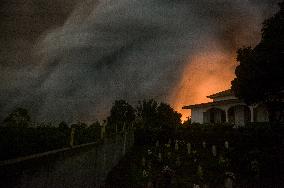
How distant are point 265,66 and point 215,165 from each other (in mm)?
9012

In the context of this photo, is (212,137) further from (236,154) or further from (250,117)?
(250,117)

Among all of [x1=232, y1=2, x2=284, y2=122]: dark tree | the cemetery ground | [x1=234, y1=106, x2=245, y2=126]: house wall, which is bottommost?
the cemetery ground

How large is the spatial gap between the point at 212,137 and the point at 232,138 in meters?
2.47

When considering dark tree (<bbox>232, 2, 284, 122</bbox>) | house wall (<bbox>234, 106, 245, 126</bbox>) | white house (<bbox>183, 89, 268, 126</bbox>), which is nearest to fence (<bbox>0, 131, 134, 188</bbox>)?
dark tree (<bbox>232, 2, 284, 122</bbox>)

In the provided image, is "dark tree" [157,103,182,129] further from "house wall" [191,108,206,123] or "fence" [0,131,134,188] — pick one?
"fence" [0,131,134,188]

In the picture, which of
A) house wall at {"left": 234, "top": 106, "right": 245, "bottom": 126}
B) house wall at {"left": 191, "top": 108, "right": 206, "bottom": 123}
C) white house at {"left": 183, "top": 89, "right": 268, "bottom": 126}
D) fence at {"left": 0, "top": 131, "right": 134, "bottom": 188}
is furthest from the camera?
house wall at {"left": 191, "top": 108, "right": 206, "bottom": 123}

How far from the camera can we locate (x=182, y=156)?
76.8ft

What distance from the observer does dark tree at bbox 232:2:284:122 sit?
22.5 m

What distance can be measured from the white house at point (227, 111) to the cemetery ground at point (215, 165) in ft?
34.9

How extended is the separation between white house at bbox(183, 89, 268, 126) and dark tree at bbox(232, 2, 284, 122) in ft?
37.5

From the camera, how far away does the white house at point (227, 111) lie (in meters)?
37.3

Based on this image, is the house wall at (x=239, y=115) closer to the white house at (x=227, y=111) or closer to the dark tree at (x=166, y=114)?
the white house at (x=227, y=111)

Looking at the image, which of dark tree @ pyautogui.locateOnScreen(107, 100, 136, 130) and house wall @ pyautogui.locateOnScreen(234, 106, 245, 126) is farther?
dark tree @ pyautogui.locateOnScreen(107, 100, 136, 130)

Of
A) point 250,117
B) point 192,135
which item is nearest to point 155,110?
point 250,117
